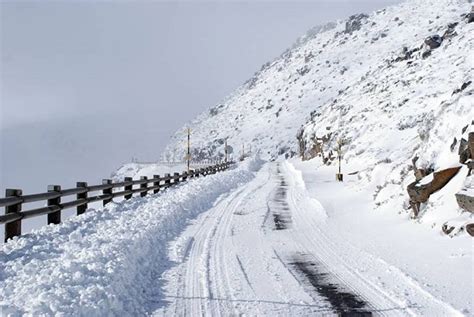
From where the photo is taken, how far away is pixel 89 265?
23.3 feet

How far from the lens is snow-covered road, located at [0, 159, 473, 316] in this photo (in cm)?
607

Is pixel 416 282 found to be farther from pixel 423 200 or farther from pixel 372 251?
pixel 423 200

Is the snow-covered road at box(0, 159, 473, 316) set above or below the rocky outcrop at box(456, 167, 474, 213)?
below

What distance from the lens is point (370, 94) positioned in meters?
57.6

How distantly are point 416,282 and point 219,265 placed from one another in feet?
11.2

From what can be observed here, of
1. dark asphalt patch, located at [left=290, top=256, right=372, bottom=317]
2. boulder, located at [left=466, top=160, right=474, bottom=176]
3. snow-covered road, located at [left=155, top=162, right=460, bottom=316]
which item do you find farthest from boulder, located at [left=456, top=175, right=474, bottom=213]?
dark asphalt patch, located at [left=290, top=256, right=372, bottom=317]

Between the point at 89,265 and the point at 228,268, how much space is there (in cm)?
245

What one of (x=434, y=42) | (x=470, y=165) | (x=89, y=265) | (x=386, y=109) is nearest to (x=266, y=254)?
(x=89, y=265)

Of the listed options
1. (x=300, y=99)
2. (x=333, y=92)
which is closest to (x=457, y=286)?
(x=333, y=92)

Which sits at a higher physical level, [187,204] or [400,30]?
[400,30]

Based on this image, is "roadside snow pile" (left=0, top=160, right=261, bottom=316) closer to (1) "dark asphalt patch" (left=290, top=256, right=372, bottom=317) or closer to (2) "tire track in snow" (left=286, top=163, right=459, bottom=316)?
(1) "dark asphalt patch" (left=290, top=256, right=372, bottom=317)

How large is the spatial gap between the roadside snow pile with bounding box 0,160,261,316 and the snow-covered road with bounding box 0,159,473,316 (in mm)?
19

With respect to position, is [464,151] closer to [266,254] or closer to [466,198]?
[466,198]

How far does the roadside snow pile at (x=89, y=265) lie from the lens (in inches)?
221
